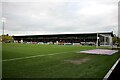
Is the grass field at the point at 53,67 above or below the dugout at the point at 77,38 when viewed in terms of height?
below

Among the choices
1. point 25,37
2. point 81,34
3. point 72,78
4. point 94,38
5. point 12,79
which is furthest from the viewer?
point 25,37

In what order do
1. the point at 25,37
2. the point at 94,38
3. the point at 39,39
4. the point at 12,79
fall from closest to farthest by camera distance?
1. the point at 12,79
2. the point at 94,38
3. the point at 39,39
4. the point at 25,37

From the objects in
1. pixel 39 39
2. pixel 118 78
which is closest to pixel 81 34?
pixel 39 39

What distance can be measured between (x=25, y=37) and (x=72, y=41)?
37.0 meters

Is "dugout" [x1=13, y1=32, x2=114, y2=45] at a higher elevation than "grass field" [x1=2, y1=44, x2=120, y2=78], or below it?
higher

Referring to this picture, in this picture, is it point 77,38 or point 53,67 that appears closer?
point 53,67

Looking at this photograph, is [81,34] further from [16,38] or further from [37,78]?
[37,78]

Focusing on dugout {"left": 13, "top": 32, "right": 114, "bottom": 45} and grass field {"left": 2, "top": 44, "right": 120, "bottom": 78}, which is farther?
dugout {"left": 13, "top": 32, "right": 114, "bottom": 45}

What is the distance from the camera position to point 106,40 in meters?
90.9

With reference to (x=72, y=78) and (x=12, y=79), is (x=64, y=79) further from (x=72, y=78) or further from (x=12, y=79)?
(x=12, y=79)

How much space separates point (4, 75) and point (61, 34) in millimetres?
95003

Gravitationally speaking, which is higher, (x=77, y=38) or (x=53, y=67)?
(x=77, y=38)

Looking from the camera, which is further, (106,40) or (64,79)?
(106,40)

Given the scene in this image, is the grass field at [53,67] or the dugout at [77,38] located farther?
the dugout at [77,38]
